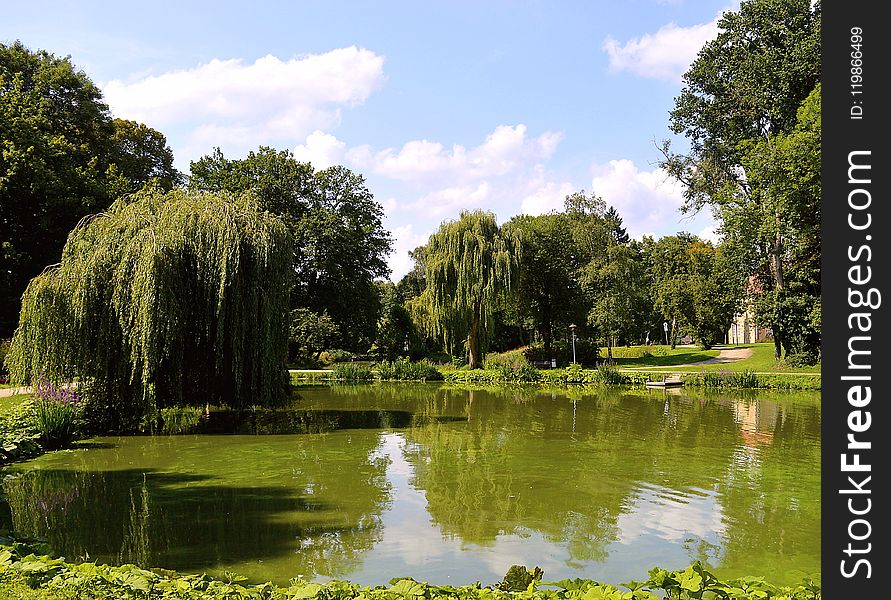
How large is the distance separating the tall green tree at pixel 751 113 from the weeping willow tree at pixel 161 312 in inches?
869

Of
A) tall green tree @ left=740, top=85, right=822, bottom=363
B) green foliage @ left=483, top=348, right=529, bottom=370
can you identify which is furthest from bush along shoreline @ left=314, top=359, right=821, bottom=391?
tall green tree @ left=740, top=85, right=822, bottom=363

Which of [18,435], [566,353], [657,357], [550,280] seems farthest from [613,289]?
[18,435]

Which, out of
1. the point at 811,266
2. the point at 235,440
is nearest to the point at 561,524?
the point at 235,440

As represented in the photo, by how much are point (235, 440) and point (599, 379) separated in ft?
60.2

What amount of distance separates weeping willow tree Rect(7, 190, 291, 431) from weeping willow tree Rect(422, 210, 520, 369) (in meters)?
16.8

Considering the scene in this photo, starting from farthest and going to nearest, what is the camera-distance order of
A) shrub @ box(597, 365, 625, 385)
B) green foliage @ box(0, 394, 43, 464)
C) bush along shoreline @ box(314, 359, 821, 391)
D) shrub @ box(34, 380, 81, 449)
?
1. shrub @ box(597, 365, 625, 385)
2. bush along shoreline @ box(314, 359, 821, 391)
3. shrub @ box(34, 380, 81, 449)
4. green foliage @ box(0, 394, 43, 464)

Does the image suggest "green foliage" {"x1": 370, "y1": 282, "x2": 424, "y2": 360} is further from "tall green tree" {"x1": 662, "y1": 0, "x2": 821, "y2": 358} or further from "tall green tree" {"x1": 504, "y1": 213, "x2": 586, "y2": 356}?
"tall green tree" {"x1": 662, "y1": 0, "x2": 821, "y2": 358}

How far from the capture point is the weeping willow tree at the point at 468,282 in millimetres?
32188

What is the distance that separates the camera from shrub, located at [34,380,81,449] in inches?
523

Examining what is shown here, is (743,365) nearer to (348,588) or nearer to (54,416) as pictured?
(54,416)

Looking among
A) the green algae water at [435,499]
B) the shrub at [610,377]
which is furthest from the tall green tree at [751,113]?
the green algae water at [435,499]

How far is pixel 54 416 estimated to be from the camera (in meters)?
13.5

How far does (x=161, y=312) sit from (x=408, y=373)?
18.8 m

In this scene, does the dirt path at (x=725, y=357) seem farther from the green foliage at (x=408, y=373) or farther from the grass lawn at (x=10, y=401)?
the grass lawn at (x=10, y=401)
